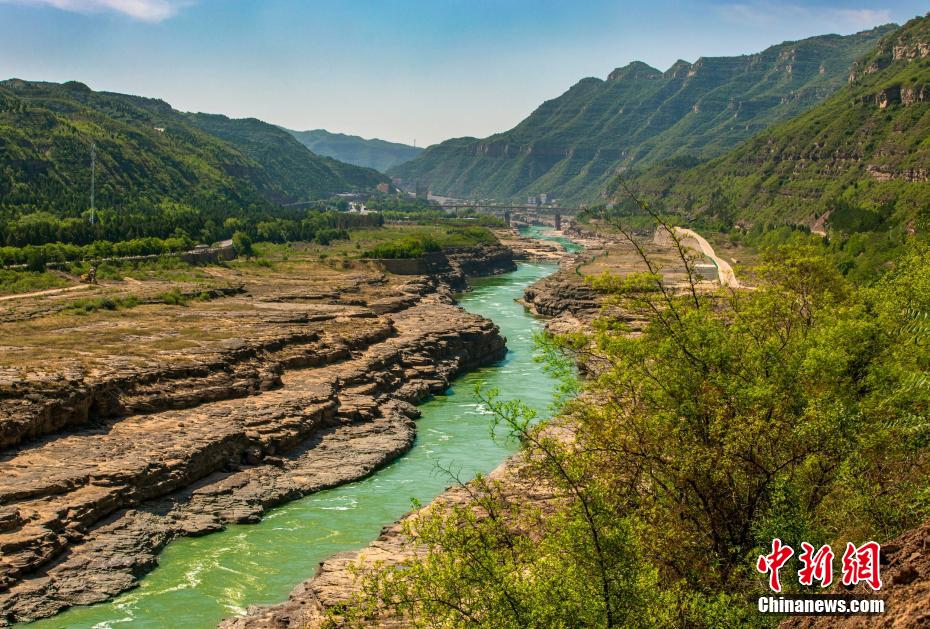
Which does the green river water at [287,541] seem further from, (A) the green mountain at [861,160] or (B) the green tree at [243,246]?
(B) the green tree at [243,246]

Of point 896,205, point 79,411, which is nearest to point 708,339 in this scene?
point 79,411

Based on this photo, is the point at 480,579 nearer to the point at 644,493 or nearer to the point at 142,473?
the point at 644,493

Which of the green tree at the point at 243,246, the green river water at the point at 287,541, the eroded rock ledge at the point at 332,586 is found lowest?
the green river water at the point at 287,541

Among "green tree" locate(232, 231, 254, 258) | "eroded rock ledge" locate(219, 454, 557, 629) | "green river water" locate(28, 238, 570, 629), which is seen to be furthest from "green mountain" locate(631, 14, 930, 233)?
"green tree" locate(232, 231, 254, 258)

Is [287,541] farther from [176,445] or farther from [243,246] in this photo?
[243,246]

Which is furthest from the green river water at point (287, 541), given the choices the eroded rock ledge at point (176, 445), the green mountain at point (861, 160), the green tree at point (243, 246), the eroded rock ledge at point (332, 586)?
the green tree at point (243, 246)

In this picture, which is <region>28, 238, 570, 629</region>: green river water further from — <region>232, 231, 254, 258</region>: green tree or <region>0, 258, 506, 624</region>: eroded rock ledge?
<region>232, 231, 254, 258</region>: green tree
